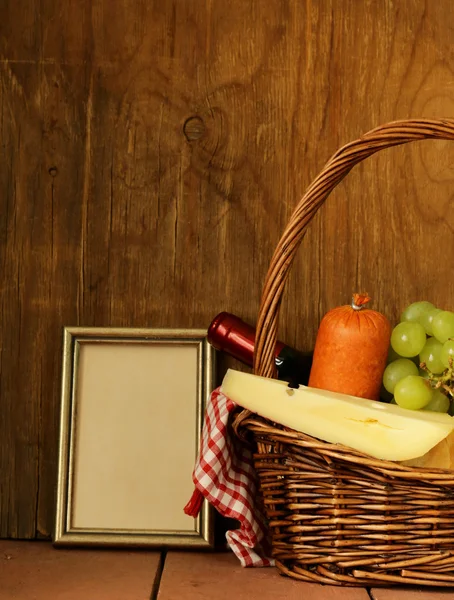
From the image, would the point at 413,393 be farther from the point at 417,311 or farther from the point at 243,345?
the point at 243,345

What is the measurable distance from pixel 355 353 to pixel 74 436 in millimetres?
473

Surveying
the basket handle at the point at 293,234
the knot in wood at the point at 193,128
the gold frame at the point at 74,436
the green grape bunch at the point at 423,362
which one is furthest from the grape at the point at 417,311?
the knot in wood at the point at 193,128

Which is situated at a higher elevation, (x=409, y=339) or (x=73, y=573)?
(x=409, y=339)

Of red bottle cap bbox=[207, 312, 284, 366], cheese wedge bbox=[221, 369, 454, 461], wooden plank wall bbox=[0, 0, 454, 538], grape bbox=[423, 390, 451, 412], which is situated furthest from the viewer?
wooden plank wall bbox=[0, 0, 454, 538]

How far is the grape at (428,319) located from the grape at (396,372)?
5cm

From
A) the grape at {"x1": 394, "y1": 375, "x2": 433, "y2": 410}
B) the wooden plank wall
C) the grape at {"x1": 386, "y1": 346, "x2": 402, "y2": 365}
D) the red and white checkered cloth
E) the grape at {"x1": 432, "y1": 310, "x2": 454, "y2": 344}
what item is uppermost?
the wooden plank wall

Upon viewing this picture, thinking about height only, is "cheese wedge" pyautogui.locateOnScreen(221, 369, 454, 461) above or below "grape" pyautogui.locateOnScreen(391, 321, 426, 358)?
below

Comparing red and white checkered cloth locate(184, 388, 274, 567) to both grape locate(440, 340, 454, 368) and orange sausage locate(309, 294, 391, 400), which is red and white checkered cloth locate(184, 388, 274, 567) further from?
grape locate(440, 340, 454, 368)

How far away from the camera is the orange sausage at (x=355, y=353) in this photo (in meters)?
1.02

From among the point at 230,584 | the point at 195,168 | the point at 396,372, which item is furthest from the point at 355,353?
the point at 195,168

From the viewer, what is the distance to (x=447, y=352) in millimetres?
986

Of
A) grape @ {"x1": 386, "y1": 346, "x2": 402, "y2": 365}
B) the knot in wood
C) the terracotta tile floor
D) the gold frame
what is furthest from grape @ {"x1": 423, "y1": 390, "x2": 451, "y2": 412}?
the knot in wood

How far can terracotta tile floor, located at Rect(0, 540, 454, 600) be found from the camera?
3.10 feet

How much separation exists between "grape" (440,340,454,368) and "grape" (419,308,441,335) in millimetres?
67
